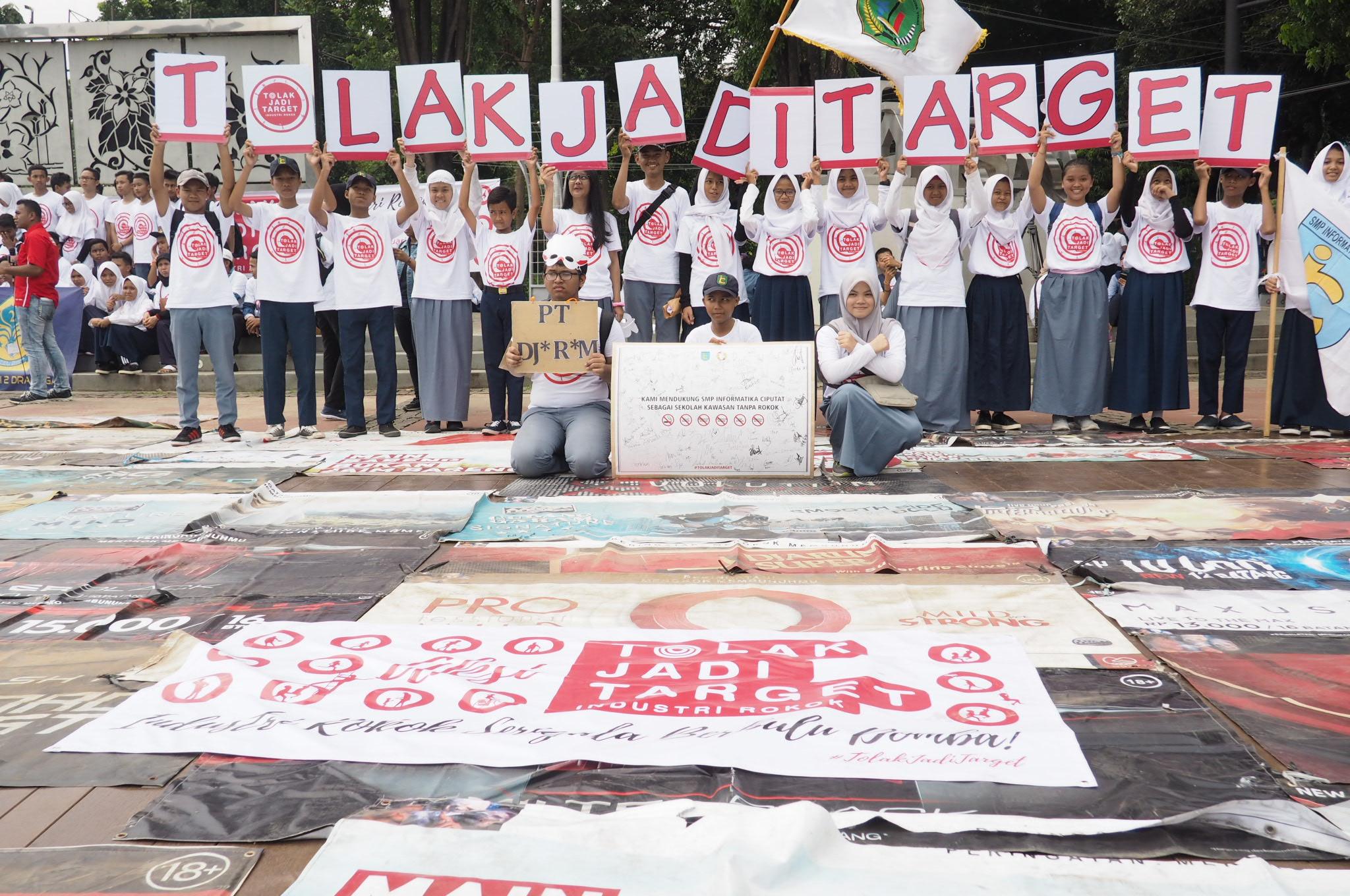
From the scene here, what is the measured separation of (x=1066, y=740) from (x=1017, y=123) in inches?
268

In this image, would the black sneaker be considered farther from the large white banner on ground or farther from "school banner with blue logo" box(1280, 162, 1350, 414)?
"school banner with blue logo" box(1280, 162, 1350, 414)

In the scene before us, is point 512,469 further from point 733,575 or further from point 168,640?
point 168,640

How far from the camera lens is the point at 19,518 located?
5.42 meters

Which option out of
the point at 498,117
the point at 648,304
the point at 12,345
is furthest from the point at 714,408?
the point at 12,345

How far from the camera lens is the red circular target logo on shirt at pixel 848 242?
8.70 meters

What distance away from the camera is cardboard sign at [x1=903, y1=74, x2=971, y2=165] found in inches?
329

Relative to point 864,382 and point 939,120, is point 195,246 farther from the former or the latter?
point 939,120

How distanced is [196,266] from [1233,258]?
7488 mm

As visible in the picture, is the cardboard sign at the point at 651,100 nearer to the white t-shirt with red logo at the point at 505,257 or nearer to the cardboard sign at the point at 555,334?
the white t-shirt with red logo at the point at 505,257

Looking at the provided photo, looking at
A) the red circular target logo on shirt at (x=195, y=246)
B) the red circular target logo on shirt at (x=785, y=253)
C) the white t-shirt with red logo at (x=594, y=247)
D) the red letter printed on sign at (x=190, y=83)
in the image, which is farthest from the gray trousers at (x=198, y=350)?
the red circular target logo on shirt at (x=785, y=253)

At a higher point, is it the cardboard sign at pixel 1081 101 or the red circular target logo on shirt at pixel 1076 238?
the cardboard sign at pixel 1081 101

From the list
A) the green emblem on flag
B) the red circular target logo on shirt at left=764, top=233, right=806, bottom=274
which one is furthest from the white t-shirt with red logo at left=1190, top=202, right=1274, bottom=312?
the green emblem on flag

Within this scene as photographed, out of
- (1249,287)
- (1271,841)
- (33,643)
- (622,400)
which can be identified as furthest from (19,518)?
(1249,287)

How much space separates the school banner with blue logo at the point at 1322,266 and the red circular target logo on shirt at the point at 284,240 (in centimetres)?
697
